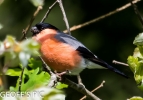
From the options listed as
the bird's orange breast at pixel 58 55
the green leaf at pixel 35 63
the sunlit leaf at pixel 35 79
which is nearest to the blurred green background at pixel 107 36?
the bird's orange breast at pixel 58 55

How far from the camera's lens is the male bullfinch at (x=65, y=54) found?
2604 mm

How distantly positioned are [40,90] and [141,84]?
0.93m

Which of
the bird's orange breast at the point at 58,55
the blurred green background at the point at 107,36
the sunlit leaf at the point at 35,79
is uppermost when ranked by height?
the blurred green background at the point at 107,36

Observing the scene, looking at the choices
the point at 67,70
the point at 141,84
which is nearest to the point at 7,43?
the point at 141,84

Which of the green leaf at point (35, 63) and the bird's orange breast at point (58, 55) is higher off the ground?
the bird's orange breast at point (58, 55)

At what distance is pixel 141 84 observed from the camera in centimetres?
169

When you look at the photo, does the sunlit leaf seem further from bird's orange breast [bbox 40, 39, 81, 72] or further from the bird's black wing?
the bird's black wing

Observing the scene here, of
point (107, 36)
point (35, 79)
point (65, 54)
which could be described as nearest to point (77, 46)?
point (65, 54)

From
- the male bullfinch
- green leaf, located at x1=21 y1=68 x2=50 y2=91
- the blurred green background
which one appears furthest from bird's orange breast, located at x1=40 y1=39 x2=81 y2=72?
the blurred green background

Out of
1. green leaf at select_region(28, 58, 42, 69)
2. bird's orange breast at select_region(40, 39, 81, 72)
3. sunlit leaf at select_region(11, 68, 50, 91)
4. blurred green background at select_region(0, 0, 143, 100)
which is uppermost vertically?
blurred green background at select_region(0, 0, 143, 100)

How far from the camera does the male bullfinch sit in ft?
8.54

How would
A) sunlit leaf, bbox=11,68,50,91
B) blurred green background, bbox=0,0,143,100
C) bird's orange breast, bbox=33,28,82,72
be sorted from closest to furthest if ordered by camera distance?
sunlit leaf, bbox=11,68,50,91 < bird's orange breast, bbox=33,28,82,72 < blurred green background, bbox=0,0,143,100

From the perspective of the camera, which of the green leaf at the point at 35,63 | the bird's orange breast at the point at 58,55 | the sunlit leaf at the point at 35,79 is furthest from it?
the bird's orange breast at the point at 58,55

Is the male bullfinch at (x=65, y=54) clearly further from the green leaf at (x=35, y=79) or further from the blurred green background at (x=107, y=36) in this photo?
the blurred green background at (x=107, y=36)
